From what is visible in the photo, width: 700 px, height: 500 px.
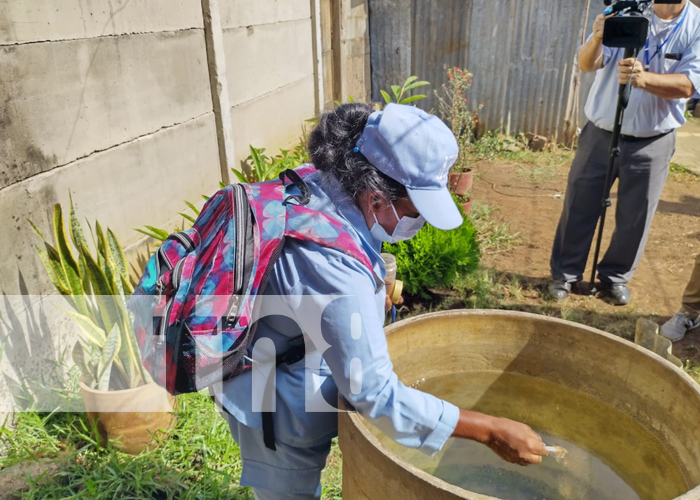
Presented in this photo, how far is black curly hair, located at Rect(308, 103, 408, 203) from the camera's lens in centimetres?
133

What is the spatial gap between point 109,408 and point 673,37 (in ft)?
11.8

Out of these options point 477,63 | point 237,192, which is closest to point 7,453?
point 237,192

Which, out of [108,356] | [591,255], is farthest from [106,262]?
[591,255]

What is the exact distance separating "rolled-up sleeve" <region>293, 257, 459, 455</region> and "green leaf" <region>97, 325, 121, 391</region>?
56.3 inches

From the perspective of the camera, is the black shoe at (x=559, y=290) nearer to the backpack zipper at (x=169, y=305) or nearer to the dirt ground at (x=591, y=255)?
the dirt ground at (x=591, y=255)

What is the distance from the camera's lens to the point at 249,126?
4.34m

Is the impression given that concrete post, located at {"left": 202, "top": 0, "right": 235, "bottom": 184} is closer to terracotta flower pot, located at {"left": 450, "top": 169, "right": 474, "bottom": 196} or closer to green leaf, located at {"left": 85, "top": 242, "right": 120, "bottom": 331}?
green leaf, located at {"left": 85, "top": 242, "right": 120, "bottom": 331}

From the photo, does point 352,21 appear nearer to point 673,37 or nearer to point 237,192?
point 673,37

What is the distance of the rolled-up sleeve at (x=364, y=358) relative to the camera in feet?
4.01

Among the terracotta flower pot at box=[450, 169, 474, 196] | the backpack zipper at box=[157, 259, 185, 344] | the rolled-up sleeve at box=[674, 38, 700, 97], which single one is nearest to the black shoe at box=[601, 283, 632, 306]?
the rolled-up sleeve at box=[674, 38, 700, 97]

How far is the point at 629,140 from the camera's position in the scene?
11.7 ft

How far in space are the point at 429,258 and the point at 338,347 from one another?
2469 millimetres

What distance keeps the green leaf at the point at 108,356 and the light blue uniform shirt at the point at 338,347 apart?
1173 millimetres

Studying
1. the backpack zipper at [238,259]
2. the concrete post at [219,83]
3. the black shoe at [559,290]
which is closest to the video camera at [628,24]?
the black shoe at [559,290]
